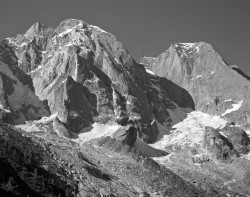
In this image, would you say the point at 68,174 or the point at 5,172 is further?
the point at 68,174

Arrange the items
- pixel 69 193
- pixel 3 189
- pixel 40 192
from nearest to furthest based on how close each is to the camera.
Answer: pixel 3 189 → pixel 40 192 → pixel 69 193

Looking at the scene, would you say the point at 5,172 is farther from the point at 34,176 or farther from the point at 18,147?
the point at 18,147

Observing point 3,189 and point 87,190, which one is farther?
point 87,190

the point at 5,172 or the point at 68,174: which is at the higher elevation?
the point at 5,172

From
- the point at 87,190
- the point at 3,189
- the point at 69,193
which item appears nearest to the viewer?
the point at 3,189

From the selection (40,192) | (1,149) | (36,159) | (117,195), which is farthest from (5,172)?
(117,195)

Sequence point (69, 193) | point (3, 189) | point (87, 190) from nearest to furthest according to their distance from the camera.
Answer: point (3, 189) < point (69, 193) < point (87, 190)

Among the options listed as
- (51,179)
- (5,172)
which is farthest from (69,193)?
(5,172)

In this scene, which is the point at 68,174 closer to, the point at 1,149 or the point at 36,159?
the point at 36,159

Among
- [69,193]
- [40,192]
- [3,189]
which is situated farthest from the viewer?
[69,193]
